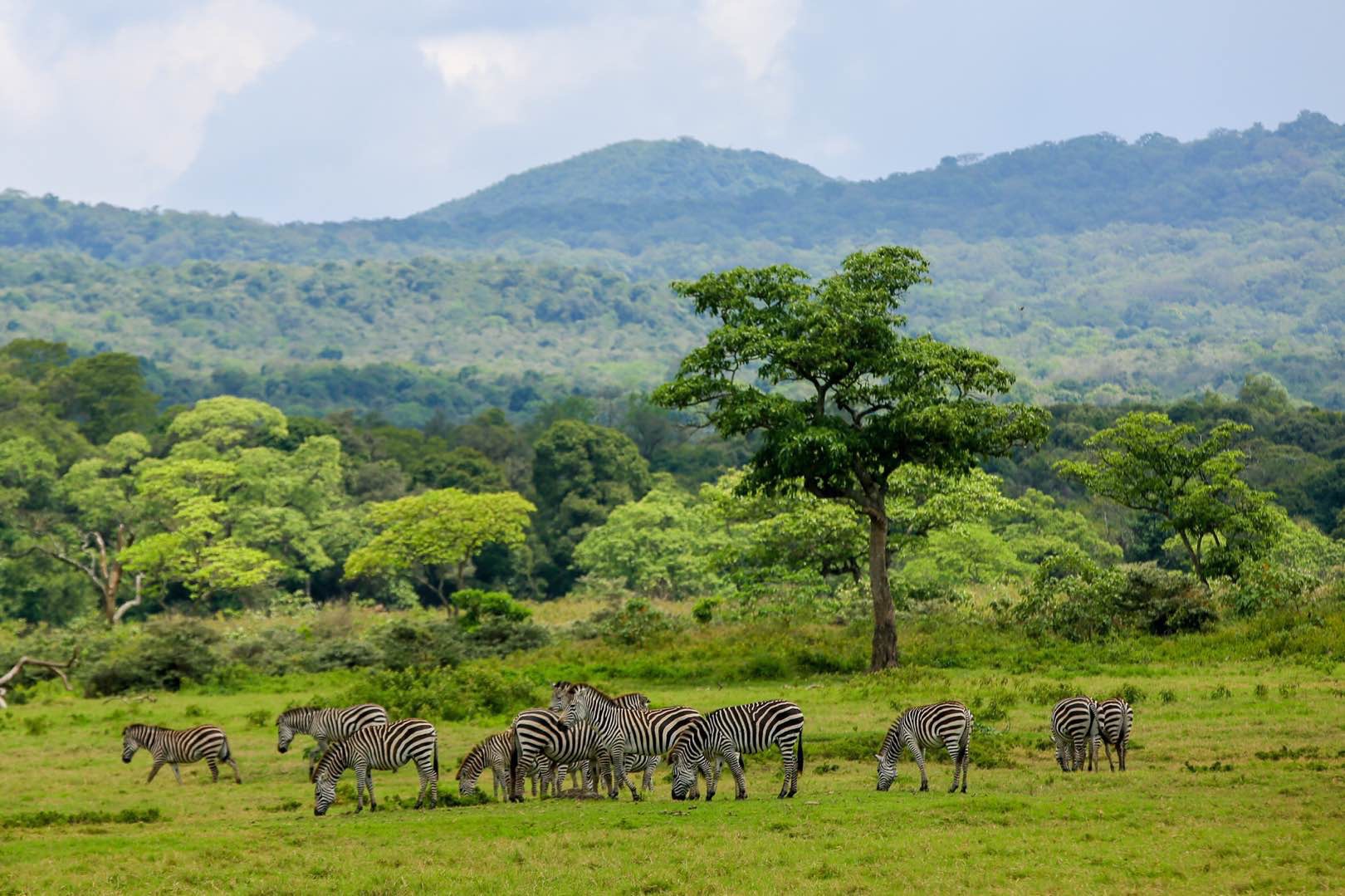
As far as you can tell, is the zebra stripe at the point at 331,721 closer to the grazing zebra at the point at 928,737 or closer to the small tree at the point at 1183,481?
the grazing zebra at the point at 928,737

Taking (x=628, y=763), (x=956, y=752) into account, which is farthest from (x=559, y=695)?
(x=956, y=752)

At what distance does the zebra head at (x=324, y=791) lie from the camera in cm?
1738

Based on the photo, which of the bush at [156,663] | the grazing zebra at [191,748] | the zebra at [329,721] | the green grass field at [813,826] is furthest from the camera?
the bush at [156,663]

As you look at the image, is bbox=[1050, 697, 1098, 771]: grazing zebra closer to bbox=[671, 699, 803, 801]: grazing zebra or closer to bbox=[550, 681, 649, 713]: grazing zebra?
bbox=[671, 699, 803, 801]: grazing zebra

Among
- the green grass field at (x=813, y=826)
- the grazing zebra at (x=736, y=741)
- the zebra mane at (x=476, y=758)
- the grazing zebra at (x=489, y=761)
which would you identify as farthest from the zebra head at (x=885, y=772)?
the zebra mane at (x=476, y=758)

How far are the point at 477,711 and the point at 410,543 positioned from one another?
28.3 meters

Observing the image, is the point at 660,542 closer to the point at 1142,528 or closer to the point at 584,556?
the point at 584,556

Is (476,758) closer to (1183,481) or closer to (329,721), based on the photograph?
(329,721)

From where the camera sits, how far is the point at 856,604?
3459cm

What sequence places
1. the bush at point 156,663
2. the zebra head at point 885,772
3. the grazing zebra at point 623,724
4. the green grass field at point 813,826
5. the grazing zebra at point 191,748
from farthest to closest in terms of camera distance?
the bush at point 156,663 < the grazing zebra at point 191,748 < the grazing zebra at point 623,724 < the zebra head at point 885,772 < the green grass field at point 813,826

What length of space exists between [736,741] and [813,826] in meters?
2.05

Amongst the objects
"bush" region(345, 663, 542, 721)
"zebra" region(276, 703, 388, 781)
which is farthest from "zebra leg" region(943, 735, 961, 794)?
"bush" region(345, 663, 542, 721)

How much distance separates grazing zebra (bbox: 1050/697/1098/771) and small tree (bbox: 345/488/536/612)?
35946mm

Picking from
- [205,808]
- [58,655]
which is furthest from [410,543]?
[205,808]
